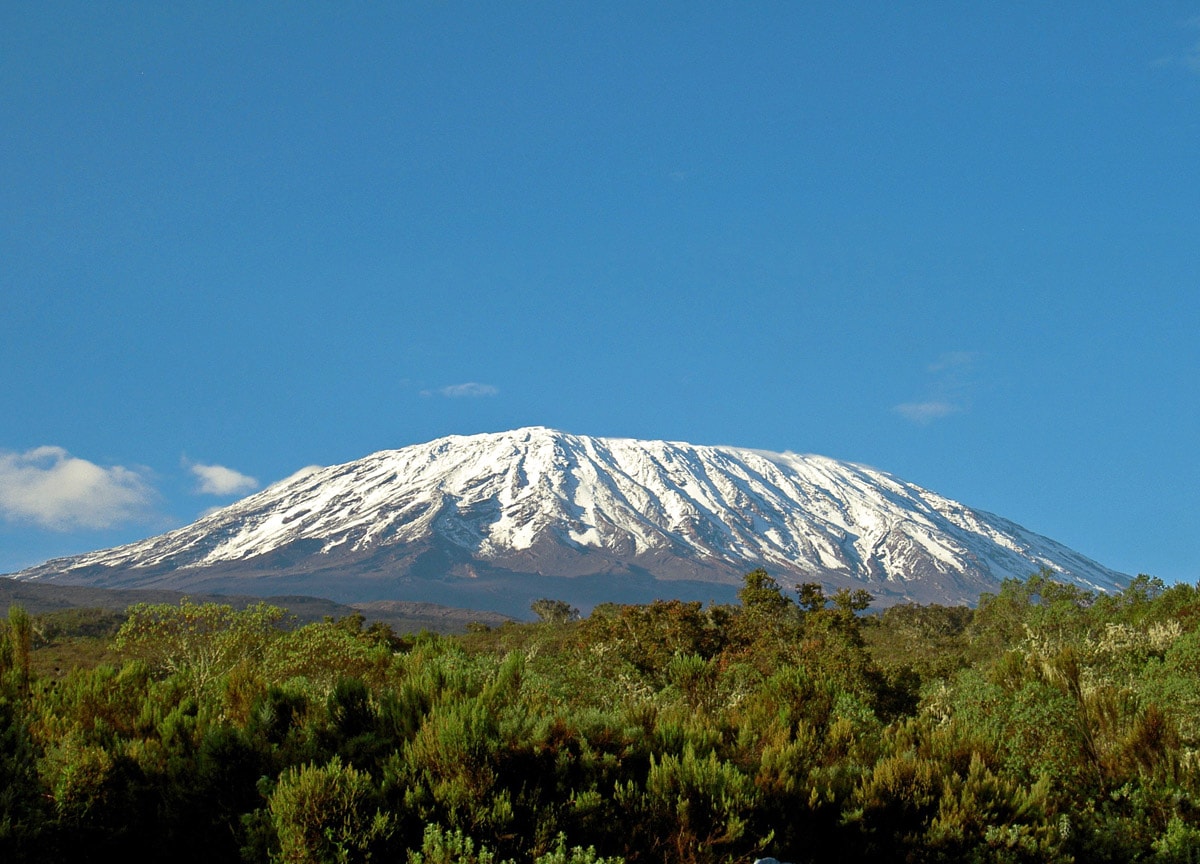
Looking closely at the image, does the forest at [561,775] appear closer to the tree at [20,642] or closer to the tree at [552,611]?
the tree at [20,642]

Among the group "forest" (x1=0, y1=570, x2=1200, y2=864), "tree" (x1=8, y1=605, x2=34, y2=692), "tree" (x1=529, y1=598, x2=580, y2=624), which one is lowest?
"tree" (x1=529, y1=598, x2=580, y2=624)

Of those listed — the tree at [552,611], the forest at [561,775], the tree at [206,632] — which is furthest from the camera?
the tree at [552,611]

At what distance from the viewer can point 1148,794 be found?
9.60 m

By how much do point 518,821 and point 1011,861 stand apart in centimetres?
457

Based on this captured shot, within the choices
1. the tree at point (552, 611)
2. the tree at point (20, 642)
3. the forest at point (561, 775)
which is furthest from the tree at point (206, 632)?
the tree at point (552, 611)

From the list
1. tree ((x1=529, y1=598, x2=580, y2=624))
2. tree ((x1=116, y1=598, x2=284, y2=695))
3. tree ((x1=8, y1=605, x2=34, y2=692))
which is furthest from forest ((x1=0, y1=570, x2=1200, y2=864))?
tree ((x1=529, y1=598, x2=580, y2=624))

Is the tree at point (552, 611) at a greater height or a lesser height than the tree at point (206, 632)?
lesser

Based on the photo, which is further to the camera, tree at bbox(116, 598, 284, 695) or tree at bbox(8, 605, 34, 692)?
tree at bbox(116, 598, 284, 695)

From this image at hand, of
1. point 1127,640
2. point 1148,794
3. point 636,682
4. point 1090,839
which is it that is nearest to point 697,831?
point 1090,839

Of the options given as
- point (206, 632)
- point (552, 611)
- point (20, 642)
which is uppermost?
point (20, 642)

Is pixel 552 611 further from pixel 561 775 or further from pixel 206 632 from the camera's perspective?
pixel 561 775

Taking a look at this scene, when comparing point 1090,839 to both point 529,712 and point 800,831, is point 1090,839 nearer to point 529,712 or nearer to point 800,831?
point 800,831

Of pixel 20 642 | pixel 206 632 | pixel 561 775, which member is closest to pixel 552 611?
pixel 206 632

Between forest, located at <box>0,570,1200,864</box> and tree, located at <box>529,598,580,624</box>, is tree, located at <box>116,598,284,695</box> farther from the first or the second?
tree, located at <box>529,598,580,624</box>
